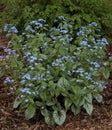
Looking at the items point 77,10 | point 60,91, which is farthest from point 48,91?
point 77,10

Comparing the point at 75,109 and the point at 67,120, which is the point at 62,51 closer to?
the point at 75,109

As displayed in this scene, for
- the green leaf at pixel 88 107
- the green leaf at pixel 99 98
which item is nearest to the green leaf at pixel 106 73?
the green leaf at pixel 99 98

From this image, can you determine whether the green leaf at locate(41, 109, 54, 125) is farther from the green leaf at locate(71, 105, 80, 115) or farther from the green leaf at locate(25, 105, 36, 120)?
the green leaf at locate(71, 105, 80, 115)

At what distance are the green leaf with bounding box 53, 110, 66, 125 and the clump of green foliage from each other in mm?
1619

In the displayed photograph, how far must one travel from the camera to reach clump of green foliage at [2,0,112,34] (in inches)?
201

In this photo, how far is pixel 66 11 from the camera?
17.1 ft

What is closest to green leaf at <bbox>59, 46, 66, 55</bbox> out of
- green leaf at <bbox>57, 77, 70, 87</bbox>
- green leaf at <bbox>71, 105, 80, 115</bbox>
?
green leaf at <bbox>57, 77, 70, 87</bbox>

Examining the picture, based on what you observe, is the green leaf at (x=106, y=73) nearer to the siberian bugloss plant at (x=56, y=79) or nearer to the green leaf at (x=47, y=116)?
the siberian bugloss plant at (x=56, y=79)

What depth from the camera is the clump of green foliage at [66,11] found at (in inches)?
201

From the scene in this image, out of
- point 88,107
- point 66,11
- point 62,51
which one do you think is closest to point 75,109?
point 88,107

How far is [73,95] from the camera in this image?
12.2ft

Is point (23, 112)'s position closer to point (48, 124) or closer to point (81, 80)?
point (48, 124)

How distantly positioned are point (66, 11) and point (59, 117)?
1.92 meters

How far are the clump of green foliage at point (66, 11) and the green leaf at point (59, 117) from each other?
1.62 m
